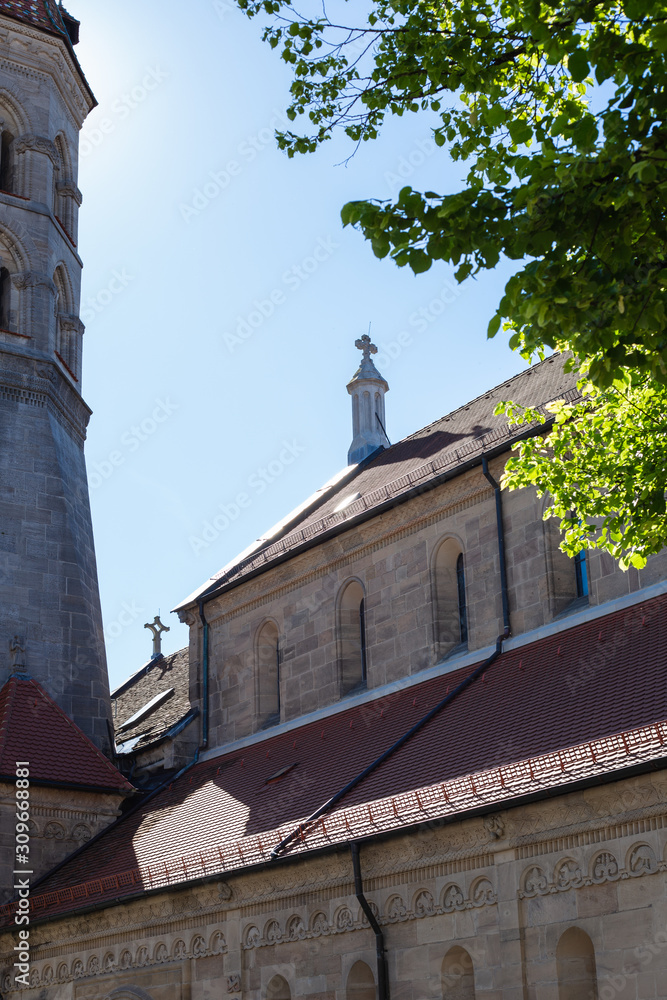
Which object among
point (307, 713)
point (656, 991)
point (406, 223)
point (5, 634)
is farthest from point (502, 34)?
point (5, 634)

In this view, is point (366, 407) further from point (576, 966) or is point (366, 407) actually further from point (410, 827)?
point (576, 966)

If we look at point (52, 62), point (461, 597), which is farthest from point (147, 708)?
point (52, 62)

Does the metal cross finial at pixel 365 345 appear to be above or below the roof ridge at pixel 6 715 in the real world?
above

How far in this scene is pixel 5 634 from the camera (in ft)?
94.7

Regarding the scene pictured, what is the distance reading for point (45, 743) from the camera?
27312 mm

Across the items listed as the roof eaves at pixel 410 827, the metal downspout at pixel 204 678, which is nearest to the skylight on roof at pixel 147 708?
the metal downspout at pixel 204 678

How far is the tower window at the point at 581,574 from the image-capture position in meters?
21.8

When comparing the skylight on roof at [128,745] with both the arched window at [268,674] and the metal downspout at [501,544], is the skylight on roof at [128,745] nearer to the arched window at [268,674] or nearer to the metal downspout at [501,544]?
the arched window at [268,674]

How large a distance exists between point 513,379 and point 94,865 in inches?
538

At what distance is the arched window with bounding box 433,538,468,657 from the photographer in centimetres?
2384

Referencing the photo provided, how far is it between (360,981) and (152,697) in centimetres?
1918

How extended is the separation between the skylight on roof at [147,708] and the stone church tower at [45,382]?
10.5ft

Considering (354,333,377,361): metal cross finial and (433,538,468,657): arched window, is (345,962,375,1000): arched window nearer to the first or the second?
(433,538,468,657): arched window

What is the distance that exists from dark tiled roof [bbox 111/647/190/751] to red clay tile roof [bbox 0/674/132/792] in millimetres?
2061
